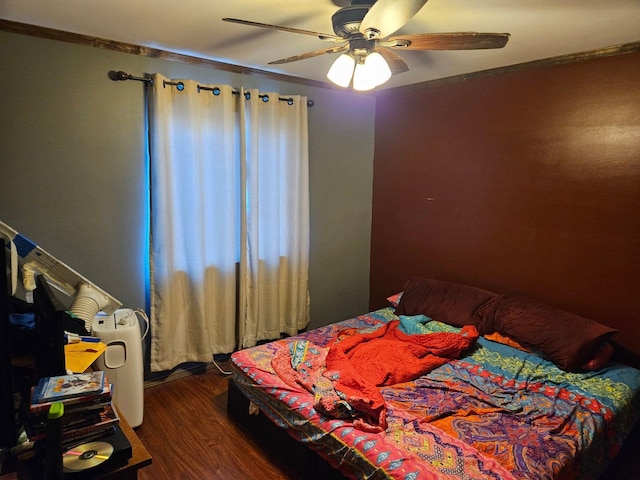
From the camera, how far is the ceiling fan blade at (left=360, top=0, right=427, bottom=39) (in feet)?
4.46

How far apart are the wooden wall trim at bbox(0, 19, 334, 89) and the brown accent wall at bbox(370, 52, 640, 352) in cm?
128

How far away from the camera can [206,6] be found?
1986mm

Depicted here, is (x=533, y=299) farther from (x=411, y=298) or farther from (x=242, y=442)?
(x=242, y=442)

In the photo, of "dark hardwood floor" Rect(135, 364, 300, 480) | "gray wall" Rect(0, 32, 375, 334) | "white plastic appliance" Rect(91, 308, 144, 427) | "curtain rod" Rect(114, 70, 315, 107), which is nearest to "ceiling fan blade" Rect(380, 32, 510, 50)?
"curtain rod" Rect(114, 70, 315, 107)

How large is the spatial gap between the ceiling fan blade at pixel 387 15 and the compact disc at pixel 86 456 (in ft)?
5.40

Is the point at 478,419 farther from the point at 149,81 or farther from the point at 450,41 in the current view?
the point at 149,81

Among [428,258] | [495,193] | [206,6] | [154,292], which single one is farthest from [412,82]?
[154,292]

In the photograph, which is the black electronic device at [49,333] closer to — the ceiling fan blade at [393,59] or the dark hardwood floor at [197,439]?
the dark hardwood floor at [197,439]

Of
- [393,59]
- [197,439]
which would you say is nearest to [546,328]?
[393,59]

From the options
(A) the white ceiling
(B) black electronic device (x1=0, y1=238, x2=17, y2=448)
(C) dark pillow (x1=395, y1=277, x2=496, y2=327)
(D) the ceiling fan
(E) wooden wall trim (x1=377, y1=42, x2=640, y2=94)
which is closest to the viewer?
(B) black electronic device (x1=0, y1=238, x2=17, y2=448)

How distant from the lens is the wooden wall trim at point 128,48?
233cm

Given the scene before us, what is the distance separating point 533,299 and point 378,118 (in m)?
2.14

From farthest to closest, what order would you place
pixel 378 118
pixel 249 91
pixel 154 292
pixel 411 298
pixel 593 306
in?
pixel 378 118
pixel 411 298
pixel 249 91
pixel 154 292
pixel 593 306

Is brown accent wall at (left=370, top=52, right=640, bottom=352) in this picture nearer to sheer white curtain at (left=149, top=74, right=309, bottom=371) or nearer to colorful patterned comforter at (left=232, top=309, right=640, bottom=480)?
colorful patterned comforter at (left=232, top=309, right=640, bottom=480)
